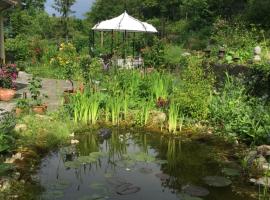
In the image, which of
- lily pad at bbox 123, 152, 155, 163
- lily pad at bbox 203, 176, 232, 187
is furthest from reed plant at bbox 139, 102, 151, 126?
lily pad at bbox 203, 176, 232, 187

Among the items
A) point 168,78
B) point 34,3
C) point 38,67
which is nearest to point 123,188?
point 168,78

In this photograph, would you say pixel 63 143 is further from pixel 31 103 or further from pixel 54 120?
pixel 31 103

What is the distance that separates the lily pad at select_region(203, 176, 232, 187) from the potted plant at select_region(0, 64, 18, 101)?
22.5ft

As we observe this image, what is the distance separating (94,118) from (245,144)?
11.2ft

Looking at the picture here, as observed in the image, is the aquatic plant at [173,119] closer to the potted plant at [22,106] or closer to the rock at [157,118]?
the rock at [157,118]

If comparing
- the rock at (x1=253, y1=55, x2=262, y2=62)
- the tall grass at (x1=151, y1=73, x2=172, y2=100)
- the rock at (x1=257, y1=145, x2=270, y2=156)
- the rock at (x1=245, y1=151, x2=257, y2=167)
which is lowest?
the rock at (x1=245, y1=151, x2=257, y2=167)

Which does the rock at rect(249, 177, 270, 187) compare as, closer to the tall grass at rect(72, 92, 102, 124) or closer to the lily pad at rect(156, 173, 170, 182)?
the lily pad at rect(156, 173, 170, 182)

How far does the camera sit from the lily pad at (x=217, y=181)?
6293mm

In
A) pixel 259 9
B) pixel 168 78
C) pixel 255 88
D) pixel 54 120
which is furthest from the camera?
pixel 259 9

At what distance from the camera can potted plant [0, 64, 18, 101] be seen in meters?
11.3

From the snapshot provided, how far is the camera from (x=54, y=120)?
9.22m

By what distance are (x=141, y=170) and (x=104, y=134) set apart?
83.4 inches

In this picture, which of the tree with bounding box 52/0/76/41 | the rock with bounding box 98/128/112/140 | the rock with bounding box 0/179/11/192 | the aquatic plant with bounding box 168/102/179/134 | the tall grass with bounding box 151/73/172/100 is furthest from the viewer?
the tree with bounding box 52/0/76/41

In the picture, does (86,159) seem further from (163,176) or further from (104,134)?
(104,134)
